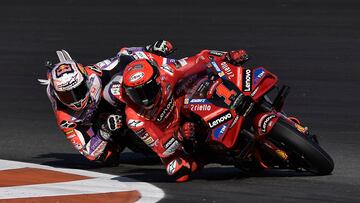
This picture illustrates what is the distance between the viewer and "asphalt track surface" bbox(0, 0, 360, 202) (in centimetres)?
872

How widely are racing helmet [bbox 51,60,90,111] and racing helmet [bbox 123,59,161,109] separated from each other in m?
0.76

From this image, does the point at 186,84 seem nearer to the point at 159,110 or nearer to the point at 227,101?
the point at 159,110

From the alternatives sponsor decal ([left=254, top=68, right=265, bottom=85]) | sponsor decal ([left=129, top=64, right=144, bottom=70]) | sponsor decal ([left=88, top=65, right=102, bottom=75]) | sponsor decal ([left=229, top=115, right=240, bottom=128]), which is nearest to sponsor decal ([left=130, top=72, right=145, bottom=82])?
sponsor decal ([left=129, top=64, right=144, bottom=70])

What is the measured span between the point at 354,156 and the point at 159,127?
201cm

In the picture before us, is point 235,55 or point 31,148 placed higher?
point 235,55

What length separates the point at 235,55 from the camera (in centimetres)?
941

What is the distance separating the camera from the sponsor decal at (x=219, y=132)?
8.38 meters

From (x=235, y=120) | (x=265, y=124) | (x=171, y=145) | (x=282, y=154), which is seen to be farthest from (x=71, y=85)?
(x=282, y=154)

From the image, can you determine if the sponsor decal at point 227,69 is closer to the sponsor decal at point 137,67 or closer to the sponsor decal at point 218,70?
the sponsor decal at point 218,70

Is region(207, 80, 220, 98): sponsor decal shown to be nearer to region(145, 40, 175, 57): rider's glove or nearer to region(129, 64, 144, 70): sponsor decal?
region(129, 64, 144, 70): sponsor decal

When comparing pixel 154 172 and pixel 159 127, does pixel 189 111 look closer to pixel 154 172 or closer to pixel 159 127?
pixel 159 127

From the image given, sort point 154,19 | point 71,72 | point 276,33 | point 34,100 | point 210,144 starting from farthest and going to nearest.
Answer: point 154,19 → point 276,33 → point 34,100 → point 71,72 → point 210,144

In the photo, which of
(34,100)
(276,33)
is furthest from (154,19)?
(34,100)

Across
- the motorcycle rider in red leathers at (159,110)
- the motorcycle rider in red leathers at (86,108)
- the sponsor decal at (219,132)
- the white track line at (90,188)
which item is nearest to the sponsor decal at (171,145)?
the motorcycle rider in red leathers at (159,110)
